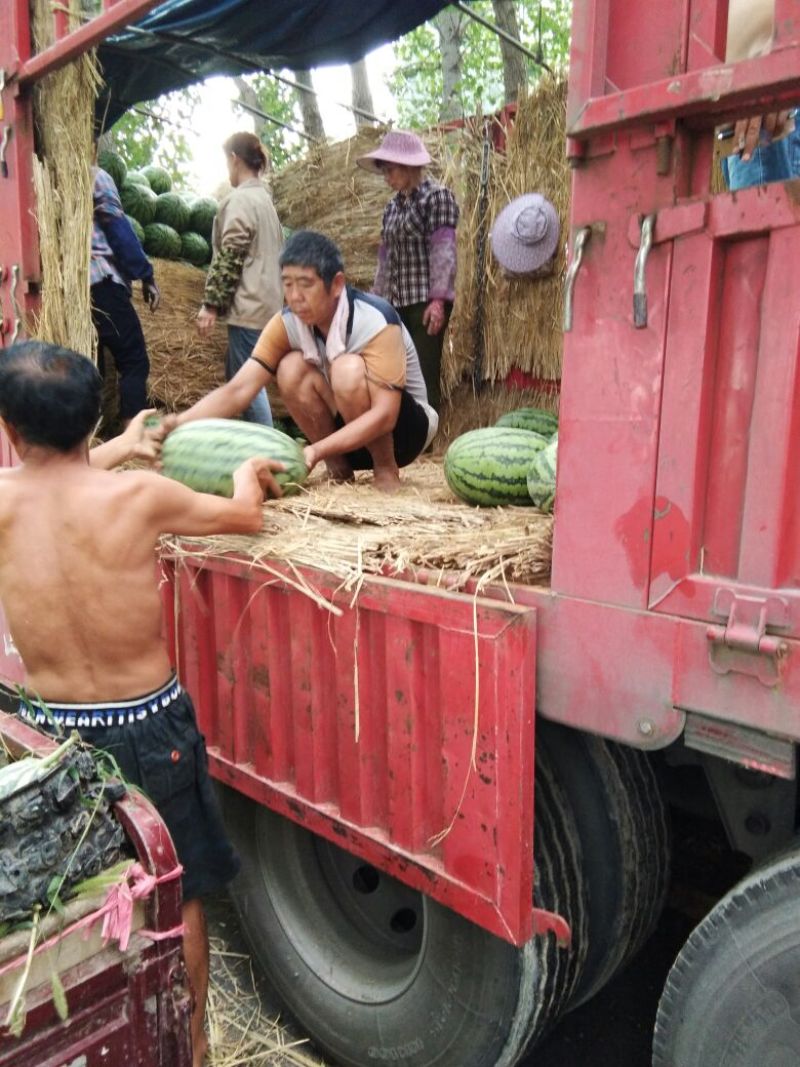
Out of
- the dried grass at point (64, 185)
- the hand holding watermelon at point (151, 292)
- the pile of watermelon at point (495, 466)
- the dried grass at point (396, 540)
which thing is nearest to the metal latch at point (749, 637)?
the dried grass at point (396, 540)

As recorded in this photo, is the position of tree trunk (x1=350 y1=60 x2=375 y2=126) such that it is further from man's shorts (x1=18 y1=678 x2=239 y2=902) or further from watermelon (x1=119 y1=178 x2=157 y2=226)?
man's shorts (x1=18 y1=678 x2=239 y2=902)

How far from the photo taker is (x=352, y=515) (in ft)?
10.1

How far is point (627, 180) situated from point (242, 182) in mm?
4923

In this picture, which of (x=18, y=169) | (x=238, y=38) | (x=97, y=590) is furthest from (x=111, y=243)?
(x=97, y=590)

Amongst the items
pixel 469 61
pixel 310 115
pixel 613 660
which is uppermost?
pixel 469 61

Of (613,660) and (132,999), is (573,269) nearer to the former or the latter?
(613,660)

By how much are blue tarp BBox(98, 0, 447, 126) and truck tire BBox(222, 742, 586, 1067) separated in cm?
413

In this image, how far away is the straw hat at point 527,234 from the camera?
20.0 ft

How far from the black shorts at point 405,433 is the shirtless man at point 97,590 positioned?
5.59 feet

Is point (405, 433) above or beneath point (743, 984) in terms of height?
above

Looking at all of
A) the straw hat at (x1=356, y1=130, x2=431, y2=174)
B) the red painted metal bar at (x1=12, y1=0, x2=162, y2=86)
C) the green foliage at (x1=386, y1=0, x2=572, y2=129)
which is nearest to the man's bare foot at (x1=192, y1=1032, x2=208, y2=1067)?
the red painted metal bar at (x1=12, y1=0, x2=162, y2=86)

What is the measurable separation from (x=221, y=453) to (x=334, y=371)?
78cm

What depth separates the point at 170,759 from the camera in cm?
261

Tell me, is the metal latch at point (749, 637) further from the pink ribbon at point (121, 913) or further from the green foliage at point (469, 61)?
the green foliage at point (469, 61)
